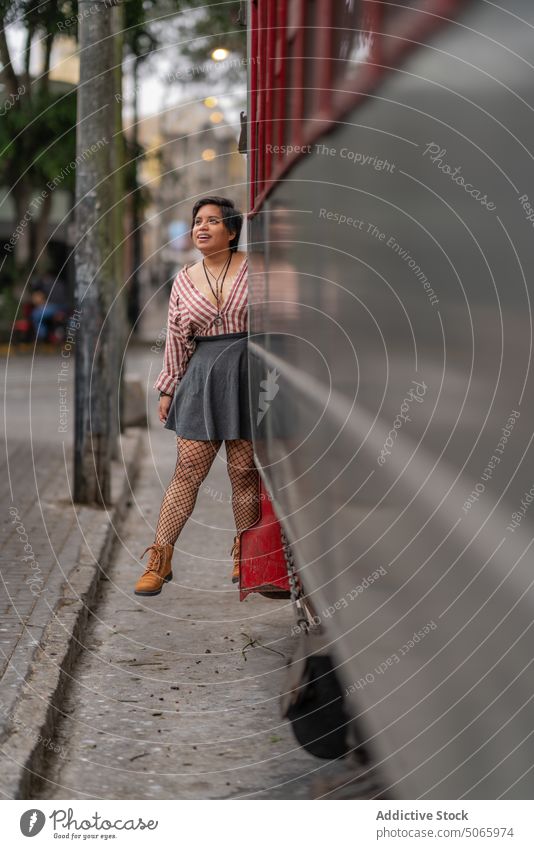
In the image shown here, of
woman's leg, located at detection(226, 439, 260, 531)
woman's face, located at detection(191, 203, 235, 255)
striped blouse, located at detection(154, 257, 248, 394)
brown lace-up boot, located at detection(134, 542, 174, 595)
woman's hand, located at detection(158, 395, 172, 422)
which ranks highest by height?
woman's face, located at detection(191, 203, 235, 255)

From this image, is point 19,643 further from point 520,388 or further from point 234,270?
point 520,388

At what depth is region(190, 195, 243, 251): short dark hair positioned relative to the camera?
15.6 ft

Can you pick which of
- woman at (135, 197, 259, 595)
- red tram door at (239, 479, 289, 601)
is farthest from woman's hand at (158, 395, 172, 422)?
red tram door at (239, 479, 289, 601)

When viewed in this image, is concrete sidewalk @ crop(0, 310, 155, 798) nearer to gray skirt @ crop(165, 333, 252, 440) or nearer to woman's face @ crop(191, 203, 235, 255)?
gray skirt @ crop(165, 333, 252, 440)

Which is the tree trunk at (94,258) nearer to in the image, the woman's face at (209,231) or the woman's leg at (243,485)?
the woman's leg at (243,485)

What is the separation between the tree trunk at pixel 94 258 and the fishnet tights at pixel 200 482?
9.88ft

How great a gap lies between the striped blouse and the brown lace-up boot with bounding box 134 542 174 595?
66cm

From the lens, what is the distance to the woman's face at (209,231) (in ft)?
15.3

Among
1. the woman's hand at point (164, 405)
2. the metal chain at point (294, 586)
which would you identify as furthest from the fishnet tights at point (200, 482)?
the metal chain at point (294, 586)

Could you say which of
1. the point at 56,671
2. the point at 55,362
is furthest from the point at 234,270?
the point at 55,362

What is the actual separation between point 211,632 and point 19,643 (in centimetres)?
98

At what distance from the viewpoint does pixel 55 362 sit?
24.2 meters

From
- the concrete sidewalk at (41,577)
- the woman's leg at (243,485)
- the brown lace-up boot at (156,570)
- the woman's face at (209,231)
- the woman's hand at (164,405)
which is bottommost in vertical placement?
the concrete sidewalk at (41,577)

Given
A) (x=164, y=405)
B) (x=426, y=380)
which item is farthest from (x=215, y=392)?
(x=426, y=380)
